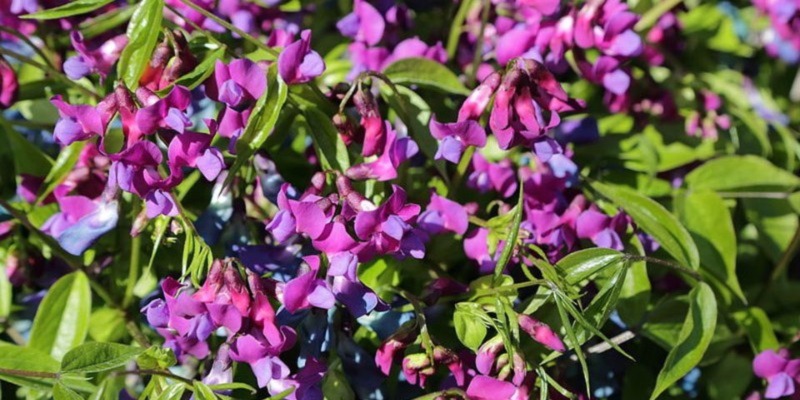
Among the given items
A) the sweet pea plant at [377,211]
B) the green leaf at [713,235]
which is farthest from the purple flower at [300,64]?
the green leaf at [713,235]

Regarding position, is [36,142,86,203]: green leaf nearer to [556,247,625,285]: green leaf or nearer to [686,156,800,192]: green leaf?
[556,247,625,285]: green leaf

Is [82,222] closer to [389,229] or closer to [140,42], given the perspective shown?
[140,42]

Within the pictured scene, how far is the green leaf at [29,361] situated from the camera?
1.45 m

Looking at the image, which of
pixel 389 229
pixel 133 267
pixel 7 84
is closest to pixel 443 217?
pixel 389 229

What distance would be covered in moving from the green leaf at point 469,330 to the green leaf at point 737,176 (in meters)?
0.74

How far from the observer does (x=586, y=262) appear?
1431 millimetres

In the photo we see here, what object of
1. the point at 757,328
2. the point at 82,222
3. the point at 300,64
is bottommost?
the point at 757,328

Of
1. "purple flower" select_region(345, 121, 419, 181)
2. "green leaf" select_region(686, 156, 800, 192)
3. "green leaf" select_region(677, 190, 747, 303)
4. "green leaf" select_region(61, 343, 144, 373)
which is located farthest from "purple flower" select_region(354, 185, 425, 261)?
"green leaf" select_region(686, 156, 800, 192)

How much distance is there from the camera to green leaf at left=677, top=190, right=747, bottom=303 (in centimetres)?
178

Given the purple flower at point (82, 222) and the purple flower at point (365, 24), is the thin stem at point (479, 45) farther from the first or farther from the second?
the purple flower at point (82, 222)

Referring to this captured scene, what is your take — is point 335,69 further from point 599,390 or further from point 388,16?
point 599,390

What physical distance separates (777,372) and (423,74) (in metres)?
0.77

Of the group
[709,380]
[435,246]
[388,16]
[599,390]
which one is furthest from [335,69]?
[709,380]

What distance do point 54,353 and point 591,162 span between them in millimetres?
1022
